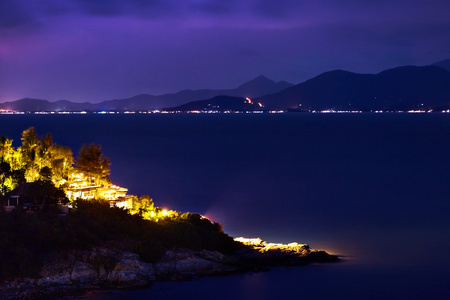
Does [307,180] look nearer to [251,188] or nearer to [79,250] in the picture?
[251,188]

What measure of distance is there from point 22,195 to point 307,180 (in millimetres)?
28564

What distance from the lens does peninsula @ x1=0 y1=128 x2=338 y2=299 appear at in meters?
18.1

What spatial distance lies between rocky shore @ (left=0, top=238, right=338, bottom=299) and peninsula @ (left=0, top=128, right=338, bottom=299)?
0.03 m

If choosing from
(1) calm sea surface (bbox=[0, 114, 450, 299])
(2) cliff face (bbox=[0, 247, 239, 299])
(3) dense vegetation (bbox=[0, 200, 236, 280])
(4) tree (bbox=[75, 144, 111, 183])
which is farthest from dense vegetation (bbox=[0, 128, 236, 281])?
(4) tree (bbox=[75, 144, 111, 183])

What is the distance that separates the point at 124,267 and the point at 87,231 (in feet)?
8.06

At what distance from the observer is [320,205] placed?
36.9 metres

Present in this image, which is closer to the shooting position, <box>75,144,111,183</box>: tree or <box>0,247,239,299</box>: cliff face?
<box>0,247,239,299</box>: cliff face

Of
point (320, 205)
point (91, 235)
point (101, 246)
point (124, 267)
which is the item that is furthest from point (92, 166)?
point (124, 267)

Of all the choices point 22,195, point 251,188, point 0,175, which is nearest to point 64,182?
point 0,175

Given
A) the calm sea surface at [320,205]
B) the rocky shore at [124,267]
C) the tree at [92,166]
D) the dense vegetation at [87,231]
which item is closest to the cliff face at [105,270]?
the rocky shore at [124,267]

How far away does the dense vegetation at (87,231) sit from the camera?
18750 millimetres

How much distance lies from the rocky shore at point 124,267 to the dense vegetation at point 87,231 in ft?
1.30

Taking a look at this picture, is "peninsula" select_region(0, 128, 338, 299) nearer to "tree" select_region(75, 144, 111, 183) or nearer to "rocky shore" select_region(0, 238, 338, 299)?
"rocky shore" select_region(0, 238, 338, 299)

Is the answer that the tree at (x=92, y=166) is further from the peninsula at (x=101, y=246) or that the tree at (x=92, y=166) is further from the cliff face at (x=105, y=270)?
the cliff face at (x=105, y=270)
